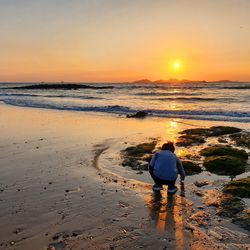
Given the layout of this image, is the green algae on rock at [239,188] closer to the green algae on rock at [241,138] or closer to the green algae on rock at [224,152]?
the green algae on rock at [224,152]

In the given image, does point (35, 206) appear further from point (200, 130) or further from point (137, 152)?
point (200, 130)

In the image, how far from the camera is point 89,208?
8.17 m

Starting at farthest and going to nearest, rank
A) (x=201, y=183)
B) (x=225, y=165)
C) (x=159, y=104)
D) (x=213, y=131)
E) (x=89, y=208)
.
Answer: (x=159, y=104) → (x=213, y=131) → (x=225, y=165) → (x=201, y=183) → (x=89, y=208)

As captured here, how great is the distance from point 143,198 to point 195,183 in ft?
6.73

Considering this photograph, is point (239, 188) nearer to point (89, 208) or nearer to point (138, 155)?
point (89, 208)

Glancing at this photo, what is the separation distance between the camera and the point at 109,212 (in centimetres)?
798

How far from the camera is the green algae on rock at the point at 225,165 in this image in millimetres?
11594

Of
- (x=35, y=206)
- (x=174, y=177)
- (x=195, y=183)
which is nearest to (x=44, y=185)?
(x=35, y=206)

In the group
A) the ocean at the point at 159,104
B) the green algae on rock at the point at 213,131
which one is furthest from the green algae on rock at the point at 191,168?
the ocean at the point at 159,104

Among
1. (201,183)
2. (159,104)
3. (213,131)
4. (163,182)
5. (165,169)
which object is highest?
(165,169)

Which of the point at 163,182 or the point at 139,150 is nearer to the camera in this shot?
the point at 163,182

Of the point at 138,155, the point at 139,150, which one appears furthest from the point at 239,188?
the point at 139,150

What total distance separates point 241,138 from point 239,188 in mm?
8255

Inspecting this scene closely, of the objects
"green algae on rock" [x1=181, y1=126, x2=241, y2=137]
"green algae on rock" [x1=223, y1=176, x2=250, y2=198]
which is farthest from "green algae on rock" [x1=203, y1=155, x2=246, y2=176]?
"green algae on rock" [x1=181, y1=126, x2=241, y2=137]
